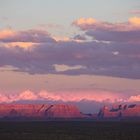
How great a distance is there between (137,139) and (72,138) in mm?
15739

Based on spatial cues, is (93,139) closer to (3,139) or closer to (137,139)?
(137,139)

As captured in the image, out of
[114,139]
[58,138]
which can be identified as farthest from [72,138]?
[114,139]

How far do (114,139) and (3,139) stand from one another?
83.3 feet

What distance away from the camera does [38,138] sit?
367ft

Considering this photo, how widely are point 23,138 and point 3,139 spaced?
4.92 metres

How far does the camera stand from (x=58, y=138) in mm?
112312

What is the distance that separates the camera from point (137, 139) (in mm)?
106375

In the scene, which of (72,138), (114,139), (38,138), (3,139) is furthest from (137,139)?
(3,139)

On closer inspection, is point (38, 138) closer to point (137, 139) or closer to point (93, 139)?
point (93, 139)

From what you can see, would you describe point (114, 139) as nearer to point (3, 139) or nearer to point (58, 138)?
point (58, 138)

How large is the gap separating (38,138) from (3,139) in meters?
8.26

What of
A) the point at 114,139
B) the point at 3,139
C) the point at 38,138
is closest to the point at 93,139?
the point at 114,139

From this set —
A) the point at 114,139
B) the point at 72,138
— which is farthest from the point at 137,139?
the point at 72,138

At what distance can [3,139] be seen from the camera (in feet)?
359
